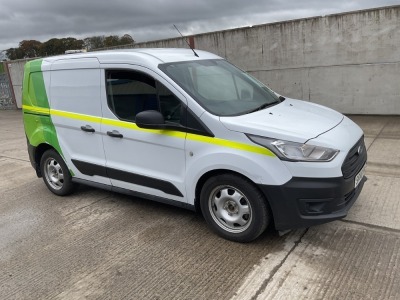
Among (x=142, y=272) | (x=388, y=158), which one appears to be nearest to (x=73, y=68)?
(x=142, y=272)

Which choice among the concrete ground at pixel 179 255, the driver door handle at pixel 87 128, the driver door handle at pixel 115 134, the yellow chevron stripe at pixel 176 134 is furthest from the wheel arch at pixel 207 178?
the driver door handle at pixel 87 128

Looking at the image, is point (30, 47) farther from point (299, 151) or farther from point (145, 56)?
point (299, 151)

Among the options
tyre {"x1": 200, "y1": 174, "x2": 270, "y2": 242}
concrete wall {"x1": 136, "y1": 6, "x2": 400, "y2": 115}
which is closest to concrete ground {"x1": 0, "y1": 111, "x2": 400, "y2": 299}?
tyre {"x1": 200, "y1": 174, "x2": 270, "y2": 242}

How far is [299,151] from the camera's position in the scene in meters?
3.12

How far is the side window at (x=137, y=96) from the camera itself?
3.69 m

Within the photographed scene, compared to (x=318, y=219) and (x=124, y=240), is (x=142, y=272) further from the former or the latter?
(x=318, y=219)

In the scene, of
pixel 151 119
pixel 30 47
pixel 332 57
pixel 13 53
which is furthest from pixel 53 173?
pixel 30 47

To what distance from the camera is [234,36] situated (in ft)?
34.6

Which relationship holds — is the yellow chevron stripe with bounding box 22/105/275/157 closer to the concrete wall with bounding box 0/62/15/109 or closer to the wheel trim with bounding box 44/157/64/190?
the wheel trim with bounding box 44/157/64/190

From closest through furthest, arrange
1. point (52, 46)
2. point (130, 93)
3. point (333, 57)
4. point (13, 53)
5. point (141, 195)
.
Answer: point (130, 93) < point (141, 195) < point (333, 57) < point (13, 53) < point (52, 46)

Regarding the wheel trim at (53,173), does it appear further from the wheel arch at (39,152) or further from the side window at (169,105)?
the side window at (169,105)

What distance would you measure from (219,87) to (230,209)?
1.28 meters

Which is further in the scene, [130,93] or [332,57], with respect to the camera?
[332,57]

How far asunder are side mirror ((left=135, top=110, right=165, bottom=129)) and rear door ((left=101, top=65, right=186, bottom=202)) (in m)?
0.10
